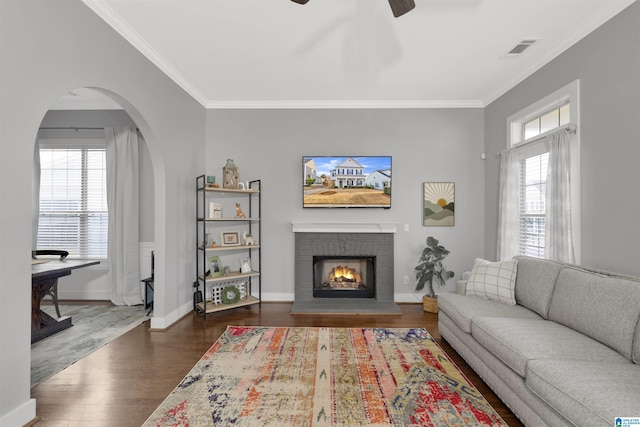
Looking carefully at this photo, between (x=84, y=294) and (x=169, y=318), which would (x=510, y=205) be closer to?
(x=169, y=318)

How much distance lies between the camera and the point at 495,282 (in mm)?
2916

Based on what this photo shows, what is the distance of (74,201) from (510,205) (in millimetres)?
6162

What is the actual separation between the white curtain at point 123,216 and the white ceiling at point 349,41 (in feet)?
4.69

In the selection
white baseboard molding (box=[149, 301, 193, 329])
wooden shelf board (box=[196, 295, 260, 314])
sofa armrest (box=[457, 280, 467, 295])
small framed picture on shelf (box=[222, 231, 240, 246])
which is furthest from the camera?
small framed picture on shelf (box=[222, 231, 240, 246])

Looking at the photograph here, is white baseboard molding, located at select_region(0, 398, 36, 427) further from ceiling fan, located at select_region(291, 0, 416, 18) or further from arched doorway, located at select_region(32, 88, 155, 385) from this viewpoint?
ceiling fan, located at select_region(291, 0, 416, 18)

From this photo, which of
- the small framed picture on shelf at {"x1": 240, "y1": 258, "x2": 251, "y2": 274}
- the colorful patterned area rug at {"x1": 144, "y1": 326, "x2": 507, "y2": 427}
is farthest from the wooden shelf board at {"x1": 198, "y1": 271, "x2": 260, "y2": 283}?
the colorful patterned area rug at {"x1": 144, "y1": 326, "x2": 507, "y2": 427}

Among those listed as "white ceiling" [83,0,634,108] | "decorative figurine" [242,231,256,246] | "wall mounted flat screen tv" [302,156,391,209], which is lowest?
"decorative figurine" [242,231,256,246]

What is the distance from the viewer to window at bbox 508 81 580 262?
278 centimetres

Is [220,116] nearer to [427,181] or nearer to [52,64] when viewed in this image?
[52,64]

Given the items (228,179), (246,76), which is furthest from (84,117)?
(246,76)

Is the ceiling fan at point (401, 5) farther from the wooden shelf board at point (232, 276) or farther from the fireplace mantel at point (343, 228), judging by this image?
the wooden shelf board at point (232, 276)

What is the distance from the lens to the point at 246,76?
11.9 feet

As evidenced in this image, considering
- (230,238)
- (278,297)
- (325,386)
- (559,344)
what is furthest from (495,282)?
(230,238)

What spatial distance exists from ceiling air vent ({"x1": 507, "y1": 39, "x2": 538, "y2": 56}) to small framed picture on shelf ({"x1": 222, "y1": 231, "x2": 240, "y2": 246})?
390 centimetres
